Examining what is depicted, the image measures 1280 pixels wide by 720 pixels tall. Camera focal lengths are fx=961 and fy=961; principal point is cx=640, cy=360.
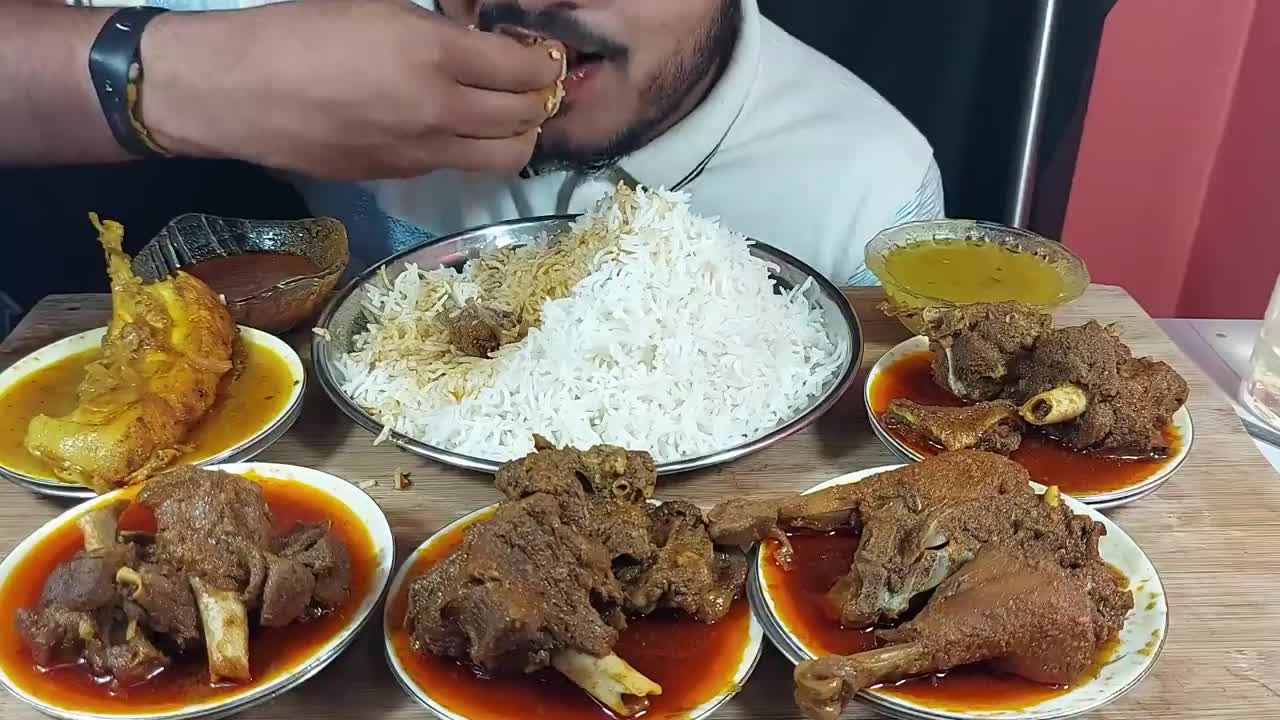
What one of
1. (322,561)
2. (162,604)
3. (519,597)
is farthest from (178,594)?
(519,597)

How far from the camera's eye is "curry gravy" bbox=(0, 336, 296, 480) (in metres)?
2.35

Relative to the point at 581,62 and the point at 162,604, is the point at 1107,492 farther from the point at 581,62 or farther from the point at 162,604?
the point at 581,62

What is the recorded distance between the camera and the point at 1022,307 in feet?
8.25

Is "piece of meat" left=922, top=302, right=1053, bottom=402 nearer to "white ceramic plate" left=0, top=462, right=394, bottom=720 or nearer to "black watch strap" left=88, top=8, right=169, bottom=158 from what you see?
"white ceramic plate" left=0, top=462, right=394, bottom=720

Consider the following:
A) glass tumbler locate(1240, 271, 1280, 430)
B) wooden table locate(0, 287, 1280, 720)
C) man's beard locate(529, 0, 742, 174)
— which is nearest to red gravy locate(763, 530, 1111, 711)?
wooden table locate(0, 287, 1280, 720)

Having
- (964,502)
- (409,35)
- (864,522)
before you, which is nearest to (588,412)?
(864,522)

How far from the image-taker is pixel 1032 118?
140 inches

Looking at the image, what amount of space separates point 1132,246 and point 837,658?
3.20m

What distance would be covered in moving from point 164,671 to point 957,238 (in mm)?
2564

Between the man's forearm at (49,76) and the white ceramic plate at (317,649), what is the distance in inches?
56.7

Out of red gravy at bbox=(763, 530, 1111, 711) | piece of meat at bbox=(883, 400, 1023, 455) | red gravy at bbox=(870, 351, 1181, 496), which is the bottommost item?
red gravy at bbox=(763, 530, 1111, 711)

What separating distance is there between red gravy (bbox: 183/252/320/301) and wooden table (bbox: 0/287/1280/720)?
396 millimetres

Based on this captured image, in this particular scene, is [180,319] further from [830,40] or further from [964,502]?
[830,40]

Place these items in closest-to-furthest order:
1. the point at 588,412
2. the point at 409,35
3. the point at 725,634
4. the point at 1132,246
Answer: the point at 725,634 < the point at 588,412 < the point at 409,35 < the point at 1132,246
